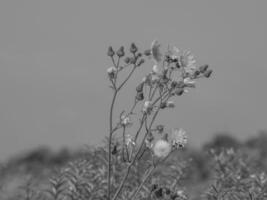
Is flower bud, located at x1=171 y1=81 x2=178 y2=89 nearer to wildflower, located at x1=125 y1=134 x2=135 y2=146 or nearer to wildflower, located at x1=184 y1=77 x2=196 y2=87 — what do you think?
wildflower, located at x1=184 y1=77 x2=196 y2=87

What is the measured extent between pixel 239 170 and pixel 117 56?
118 centimetres

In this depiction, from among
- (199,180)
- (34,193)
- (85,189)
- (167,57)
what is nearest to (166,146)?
(167,57)

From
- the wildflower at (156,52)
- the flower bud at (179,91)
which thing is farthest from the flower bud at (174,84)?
the wildflower at (156,52)

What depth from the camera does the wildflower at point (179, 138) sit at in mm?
2510

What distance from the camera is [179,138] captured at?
251 centimetres

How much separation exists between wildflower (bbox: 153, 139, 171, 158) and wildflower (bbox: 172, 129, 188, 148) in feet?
0.12

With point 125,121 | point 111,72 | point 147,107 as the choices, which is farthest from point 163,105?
point 111,72

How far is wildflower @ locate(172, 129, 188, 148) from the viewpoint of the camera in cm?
251

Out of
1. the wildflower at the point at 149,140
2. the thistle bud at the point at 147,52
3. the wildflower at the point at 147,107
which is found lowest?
the wildflower at the point at 149,140

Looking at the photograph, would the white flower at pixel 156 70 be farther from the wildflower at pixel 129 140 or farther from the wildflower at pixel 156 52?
the wildflower at pixel 129 140

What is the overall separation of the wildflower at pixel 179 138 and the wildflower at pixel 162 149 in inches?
1.4

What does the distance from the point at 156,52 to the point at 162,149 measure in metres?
0.41

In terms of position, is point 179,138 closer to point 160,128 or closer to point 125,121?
point 160,128

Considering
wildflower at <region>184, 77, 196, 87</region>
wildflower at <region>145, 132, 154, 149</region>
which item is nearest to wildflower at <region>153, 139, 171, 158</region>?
wildflower at <region>145, 132, 154, 149</region>
